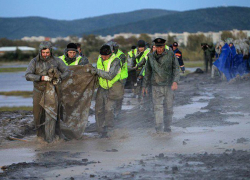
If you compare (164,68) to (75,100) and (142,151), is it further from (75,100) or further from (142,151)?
(142,151)

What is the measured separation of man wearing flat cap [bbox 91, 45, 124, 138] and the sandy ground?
1.01ft

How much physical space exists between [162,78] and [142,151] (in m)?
2.16

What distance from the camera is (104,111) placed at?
34.5ft

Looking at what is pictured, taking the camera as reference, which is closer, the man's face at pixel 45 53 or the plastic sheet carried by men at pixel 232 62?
the man's face at pixel 45 53

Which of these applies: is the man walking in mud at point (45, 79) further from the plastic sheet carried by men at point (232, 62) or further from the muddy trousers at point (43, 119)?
the plastic sheet carried by men at point (232, 62)

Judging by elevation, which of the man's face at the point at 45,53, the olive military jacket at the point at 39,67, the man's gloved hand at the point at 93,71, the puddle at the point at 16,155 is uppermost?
the man's face at the point at 45,53

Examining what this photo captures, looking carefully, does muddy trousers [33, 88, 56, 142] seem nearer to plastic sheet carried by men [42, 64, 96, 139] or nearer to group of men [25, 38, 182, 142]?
A: group of men [25, 38, 182, 142]

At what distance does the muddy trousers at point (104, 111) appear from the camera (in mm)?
10383

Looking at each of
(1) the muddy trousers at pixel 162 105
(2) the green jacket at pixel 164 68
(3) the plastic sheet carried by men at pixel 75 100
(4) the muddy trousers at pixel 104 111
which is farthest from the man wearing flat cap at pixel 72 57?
(1) the muddy trousers at pixel 162 105

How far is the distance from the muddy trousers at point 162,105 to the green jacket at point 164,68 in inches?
5.4

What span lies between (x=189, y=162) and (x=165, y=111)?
317 cm

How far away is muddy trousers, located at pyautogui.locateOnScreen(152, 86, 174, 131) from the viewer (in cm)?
1039

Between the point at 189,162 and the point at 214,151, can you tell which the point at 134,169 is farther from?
the point at 214,151

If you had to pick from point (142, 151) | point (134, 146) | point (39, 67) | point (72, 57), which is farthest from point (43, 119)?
point (142, 151)
